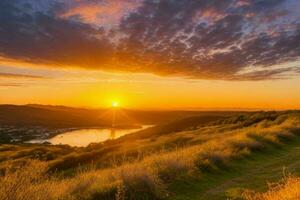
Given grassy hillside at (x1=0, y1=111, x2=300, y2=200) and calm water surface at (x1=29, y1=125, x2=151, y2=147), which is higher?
grassy hillside at (x1=0, y1=111, x2=300, y2=200)

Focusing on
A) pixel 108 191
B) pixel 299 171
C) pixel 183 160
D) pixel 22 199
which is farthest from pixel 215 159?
pixel 22 199

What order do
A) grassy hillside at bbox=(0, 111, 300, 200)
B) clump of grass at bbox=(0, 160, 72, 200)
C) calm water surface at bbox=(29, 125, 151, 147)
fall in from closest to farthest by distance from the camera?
clump of grass at bbox=(0, 160, 72, 200) < grassy hillside at bbox=(0, 111, 300, 200) < calm water surface at bbox=(29, 125, 151, 147)

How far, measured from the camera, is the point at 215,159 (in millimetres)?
15875

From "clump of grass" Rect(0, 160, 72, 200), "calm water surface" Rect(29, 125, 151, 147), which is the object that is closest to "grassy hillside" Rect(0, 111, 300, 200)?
"clump of grass" Rect(0, 160, 72, 200)

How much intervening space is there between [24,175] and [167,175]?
5.19 metres

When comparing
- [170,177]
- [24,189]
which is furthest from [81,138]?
[24,189]

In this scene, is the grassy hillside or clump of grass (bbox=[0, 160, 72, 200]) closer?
clump of grass (bbox=[0, 160, 72, 200])

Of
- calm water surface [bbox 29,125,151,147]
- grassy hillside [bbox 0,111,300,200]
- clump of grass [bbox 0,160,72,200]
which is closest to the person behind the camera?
clump of grass [bbox 0,160,72,200]

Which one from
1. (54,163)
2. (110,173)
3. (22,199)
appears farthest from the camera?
(54,163)

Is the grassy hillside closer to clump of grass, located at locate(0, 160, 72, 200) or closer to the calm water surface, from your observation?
clump of grass, located at locate(0, 160, 72, 200)

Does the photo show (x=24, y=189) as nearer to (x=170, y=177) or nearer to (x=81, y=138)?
(x=170, y=177)

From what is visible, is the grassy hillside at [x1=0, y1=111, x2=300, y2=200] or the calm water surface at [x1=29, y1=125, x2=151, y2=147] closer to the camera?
the grassy hillside at [x1=0, y1=111, x2=300, y2=200]

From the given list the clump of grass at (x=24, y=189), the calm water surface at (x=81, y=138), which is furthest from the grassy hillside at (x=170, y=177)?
the calm water surface at (x=81, y=138)

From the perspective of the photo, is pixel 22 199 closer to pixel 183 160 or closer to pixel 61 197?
pixel 61 197
